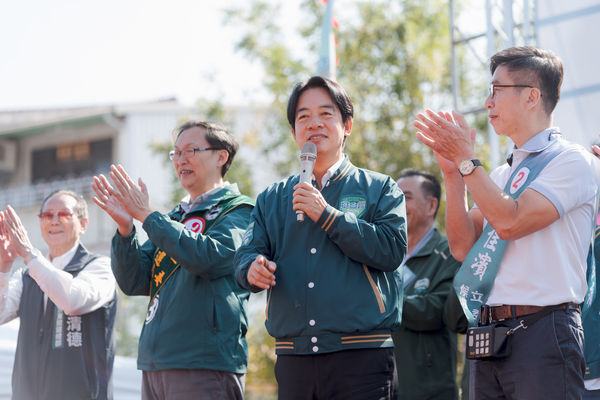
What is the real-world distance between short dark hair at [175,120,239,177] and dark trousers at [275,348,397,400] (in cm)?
146

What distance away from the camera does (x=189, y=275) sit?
3.73 m

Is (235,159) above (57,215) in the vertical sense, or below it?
above

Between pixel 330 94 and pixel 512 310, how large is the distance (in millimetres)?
1266

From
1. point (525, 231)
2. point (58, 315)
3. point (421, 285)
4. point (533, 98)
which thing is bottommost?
point (58, 315)

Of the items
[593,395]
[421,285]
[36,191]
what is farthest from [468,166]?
[36,191]

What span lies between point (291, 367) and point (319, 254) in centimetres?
48

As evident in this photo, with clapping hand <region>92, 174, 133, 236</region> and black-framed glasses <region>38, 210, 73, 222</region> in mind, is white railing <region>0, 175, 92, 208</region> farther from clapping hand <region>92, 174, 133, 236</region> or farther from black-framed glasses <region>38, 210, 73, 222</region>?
clapping hand <region>92, 174, 133, 236</region>

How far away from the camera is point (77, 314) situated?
4320 mm

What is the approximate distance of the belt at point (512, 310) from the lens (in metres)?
2.76

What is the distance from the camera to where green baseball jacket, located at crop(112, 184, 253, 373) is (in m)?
3.55

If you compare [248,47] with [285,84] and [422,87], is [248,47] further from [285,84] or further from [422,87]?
[422,87]

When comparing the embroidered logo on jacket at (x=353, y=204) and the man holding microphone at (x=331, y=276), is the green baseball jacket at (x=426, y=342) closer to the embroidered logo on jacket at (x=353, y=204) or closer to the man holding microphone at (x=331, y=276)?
the man holding microphone at (x=331, y=276)

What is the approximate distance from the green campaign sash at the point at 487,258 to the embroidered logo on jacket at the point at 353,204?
19.7 inches

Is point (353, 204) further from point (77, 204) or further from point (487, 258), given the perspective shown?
point (77, 204)
